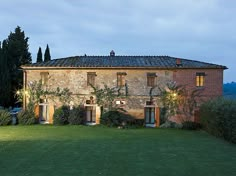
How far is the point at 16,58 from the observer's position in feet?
106

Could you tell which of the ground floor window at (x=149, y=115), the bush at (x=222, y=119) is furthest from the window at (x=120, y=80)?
the bush at (x=222, y=119)

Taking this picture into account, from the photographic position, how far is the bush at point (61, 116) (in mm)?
22483

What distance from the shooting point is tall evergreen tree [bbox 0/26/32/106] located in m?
28.4

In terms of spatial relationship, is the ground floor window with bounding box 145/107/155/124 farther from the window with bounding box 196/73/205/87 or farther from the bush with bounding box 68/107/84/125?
the bush with bounding box 68/107/84/125

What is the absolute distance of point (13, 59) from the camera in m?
32.1

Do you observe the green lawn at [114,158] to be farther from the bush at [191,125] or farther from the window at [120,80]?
the window at [120,80]

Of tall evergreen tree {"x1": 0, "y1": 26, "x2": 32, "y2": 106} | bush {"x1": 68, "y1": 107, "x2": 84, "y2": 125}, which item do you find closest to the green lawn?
bush {"x1": 68, "y1": 107, "x2": 84, "y2": 125}

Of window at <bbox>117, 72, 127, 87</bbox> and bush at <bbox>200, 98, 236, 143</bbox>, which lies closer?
bush at <bbox>200, 98, 236, 143</bbox>

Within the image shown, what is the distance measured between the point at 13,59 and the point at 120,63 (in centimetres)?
1431

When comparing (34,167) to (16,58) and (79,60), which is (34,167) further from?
(16,58)

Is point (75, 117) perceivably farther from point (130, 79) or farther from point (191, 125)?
point (191, 125)

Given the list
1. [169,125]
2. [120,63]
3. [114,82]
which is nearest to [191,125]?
[169,125]

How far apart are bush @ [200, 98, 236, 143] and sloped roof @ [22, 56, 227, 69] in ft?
18.1

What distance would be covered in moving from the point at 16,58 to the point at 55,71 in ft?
35.9
